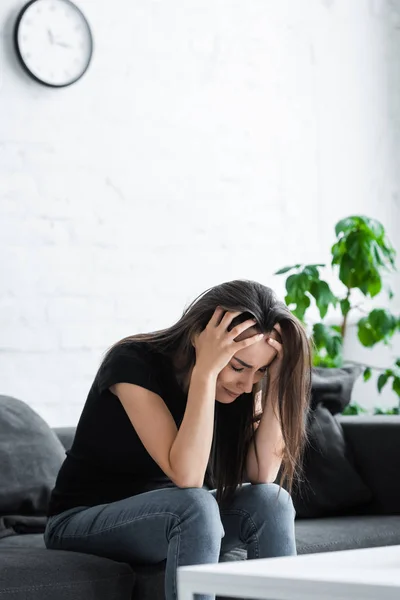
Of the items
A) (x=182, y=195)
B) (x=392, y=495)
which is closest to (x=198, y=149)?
(x=182, y=195)

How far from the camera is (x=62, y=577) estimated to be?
1930 millimetres

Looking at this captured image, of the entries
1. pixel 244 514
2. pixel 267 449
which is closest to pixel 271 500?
pixel 244 514

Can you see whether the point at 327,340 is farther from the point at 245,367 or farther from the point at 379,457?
the point at 245,367

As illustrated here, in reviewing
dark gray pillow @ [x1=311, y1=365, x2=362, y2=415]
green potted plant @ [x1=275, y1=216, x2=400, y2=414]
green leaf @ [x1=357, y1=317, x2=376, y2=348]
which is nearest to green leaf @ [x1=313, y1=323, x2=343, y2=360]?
green potted plant @ [x1=275, y1=216, x2=400, y2=414]

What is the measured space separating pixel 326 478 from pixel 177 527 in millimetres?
950

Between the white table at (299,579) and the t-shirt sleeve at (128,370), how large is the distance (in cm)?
61

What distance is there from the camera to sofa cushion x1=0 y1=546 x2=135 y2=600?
74.7 inches

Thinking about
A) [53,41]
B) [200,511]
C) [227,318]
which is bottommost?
[200,511]

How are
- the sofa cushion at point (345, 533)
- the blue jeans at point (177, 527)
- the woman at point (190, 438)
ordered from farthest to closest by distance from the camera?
the sofa cushion at point (345, 533) < the woman at point (190, 438) < the blue jeans at point (177, 527)

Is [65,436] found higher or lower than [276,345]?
lower

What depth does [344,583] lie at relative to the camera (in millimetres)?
1298

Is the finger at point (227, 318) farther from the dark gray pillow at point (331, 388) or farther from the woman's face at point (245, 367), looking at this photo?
the dark gray pillow at point (331, 388)

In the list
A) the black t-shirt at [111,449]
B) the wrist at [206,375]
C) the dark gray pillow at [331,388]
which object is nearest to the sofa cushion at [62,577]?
the black t-shirt at [111,449]

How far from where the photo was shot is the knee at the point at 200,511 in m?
1.88
